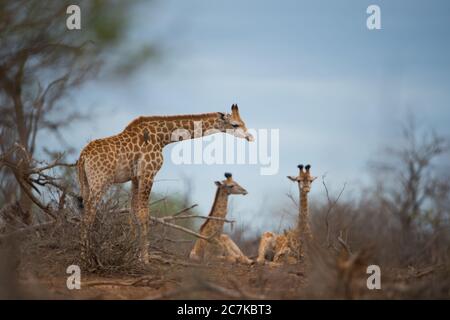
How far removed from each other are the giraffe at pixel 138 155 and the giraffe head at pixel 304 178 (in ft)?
5.93

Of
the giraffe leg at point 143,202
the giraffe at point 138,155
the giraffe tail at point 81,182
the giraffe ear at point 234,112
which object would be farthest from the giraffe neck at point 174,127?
the giraffe tail at point 81,182

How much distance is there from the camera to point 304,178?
41.2ft

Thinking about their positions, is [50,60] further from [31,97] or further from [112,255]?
[112,255]

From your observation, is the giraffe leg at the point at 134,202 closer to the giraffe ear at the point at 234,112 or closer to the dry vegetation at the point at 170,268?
the dry vegetation at the point at 170,268

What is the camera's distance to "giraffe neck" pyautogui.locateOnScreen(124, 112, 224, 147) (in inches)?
427

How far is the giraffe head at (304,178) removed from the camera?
41.0 feet

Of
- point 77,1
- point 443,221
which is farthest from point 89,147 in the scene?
point 443,221

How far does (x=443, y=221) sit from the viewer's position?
54.6ft

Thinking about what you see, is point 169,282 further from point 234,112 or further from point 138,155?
point 234,112

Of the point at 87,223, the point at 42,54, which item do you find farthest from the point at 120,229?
Answer: the point at 42,54

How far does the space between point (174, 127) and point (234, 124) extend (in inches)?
34.0

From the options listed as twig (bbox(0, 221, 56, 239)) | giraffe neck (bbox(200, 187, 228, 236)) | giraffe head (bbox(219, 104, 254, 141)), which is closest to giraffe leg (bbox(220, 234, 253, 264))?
giraffe neck (bbox(200, 187, 228, 236))

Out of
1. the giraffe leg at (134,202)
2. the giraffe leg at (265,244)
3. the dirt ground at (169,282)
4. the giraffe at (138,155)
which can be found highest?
the giraffe at (138,155)
